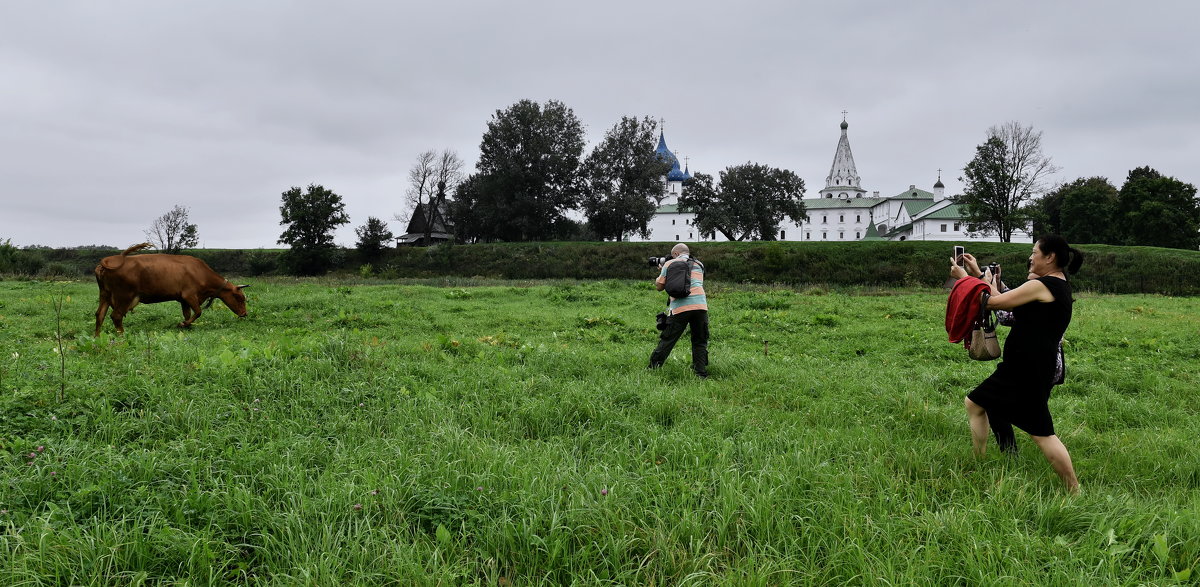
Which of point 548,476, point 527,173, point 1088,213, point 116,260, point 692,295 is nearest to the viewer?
point 548,476

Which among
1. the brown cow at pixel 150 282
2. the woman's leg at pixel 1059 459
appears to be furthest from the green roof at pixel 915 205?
the woman's leg at pixel 1059 459

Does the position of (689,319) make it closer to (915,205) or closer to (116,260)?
(116,260)

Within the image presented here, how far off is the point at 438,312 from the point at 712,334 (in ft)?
22.5

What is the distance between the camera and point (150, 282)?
37.1 feet

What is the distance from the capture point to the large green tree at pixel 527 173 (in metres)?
55.2

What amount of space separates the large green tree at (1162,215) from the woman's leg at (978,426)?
6503 cm

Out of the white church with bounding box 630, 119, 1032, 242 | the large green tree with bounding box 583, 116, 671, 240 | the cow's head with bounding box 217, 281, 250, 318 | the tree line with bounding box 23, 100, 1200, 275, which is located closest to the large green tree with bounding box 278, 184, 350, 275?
the tree line with bounding box 23, 100, 1200, 275

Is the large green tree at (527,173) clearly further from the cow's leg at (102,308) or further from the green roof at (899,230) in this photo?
the green roof at (899,230)

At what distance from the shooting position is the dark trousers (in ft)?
26.7

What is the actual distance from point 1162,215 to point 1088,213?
10.1 metres

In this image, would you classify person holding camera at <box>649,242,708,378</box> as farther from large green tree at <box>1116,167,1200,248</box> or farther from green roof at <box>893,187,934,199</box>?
green roof at <box>893,187,934,199</box>

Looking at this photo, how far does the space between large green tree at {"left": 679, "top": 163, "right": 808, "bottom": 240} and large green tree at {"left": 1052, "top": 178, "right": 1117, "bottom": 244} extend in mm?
26226

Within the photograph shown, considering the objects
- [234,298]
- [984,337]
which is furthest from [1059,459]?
[234,298]

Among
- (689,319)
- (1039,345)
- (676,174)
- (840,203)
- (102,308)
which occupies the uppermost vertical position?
(676,174)
